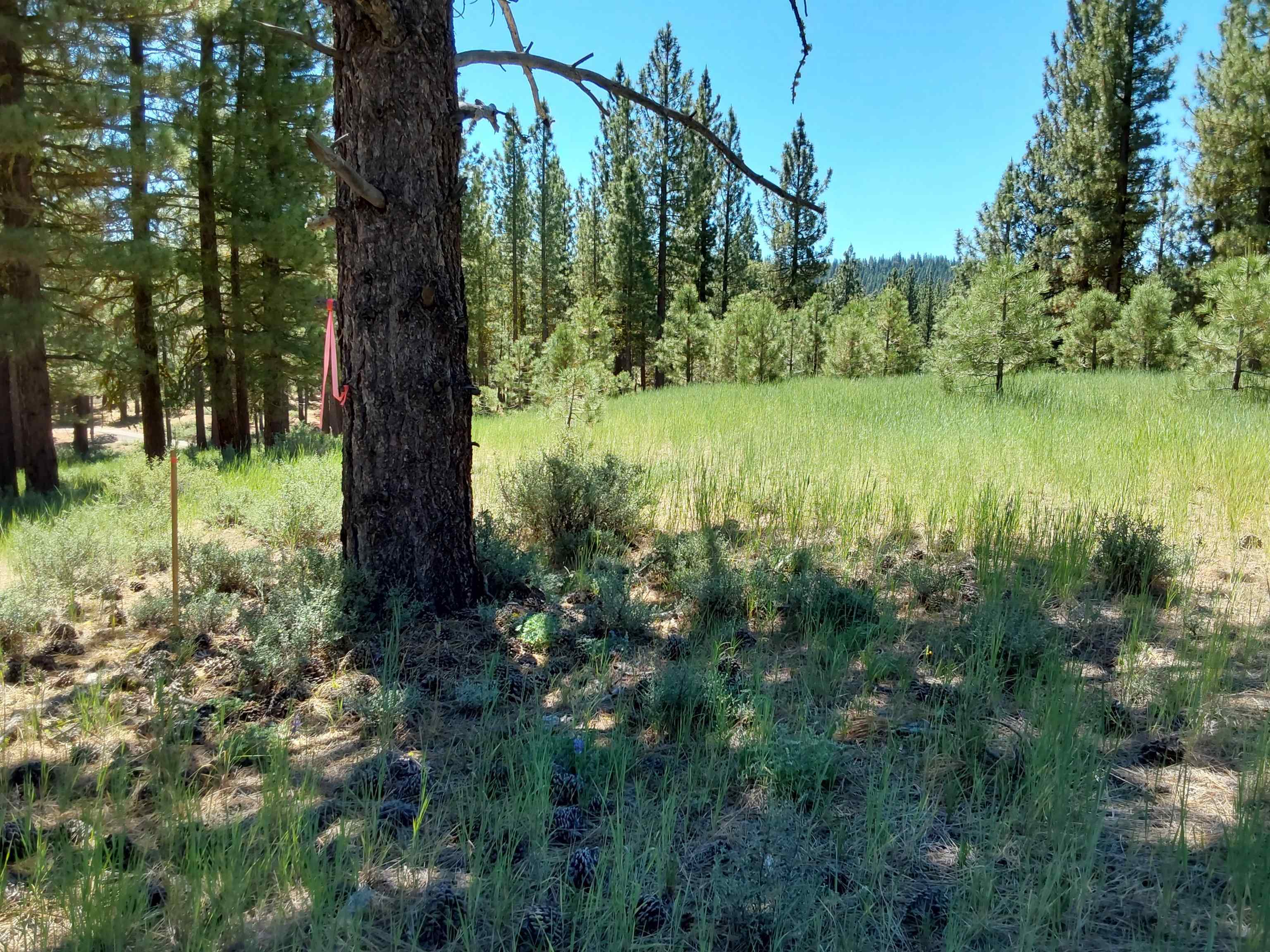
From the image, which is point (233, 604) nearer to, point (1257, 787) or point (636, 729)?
point (636, 729)

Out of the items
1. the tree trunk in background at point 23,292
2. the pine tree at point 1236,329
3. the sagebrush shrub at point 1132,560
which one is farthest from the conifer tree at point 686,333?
the sagebrush shrub at point 1132,560

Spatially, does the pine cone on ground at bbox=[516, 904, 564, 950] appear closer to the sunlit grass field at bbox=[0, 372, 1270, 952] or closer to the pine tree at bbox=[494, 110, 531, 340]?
the sunlit grass field at bbox=[0, 372, 1270, 952]

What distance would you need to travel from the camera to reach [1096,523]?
4.55 metres

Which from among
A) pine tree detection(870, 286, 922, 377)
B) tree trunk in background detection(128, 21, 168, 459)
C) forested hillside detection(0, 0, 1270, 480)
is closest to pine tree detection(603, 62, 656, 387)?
forested hillside detection(0, 0, 1270, 480)

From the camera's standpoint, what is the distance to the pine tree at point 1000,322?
12.1 meters

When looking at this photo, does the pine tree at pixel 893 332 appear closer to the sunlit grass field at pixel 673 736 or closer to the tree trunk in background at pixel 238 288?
the tree trunk in background at pixel 238 288

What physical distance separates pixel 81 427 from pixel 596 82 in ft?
87.2

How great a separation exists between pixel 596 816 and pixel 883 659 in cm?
142

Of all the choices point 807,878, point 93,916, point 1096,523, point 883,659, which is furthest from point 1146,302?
point 93,916

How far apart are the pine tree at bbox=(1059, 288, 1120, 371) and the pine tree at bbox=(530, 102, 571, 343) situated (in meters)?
20.1

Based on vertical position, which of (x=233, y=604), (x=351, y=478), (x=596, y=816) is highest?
(x=351, y=478)

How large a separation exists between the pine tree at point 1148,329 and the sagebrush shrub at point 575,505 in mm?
18197

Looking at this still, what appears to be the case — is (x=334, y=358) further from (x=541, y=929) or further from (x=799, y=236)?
(x=799, y=236)

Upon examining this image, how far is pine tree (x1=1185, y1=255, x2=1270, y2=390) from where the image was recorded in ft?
33.1
